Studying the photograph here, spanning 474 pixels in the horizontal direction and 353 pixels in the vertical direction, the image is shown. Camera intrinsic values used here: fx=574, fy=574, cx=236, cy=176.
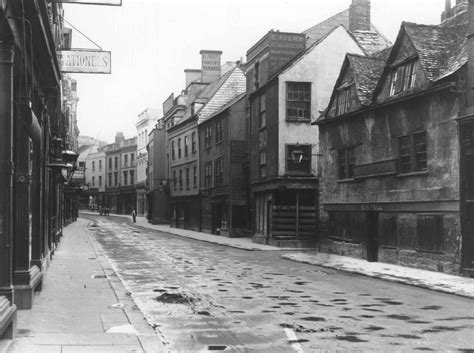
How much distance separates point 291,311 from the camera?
10.6 meters

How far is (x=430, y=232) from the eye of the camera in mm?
18438

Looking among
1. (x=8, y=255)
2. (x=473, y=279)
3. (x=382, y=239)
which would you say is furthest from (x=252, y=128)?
(x=8, y=255)

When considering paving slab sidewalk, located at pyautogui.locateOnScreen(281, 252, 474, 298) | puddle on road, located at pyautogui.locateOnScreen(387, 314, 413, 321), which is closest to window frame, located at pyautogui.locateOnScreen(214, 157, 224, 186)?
paving slab sidewalk, located at pyautogui.locateOnScreen(281, 252, 474, 298)

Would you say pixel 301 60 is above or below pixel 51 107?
above

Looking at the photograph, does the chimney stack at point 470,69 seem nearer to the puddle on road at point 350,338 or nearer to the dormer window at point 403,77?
the dormer window at point 403,77

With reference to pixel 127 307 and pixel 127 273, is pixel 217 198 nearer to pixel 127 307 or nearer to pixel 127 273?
pixel 127 273

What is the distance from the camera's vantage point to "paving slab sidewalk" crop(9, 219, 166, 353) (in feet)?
24.3

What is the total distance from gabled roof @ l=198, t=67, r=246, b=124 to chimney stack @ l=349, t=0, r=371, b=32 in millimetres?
14988

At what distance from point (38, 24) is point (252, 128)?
2582 cm

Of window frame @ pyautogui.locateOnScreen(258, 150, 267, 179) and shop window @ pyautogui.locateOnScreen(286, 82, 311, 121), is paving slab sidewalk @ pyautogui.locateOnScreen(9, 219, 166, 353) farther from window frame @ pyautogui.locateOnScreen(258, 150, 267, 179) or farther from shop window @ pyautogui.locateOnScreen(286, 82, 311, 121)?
window frame @ pyautogui.locateOnScreen(258, 150, 267, 179)

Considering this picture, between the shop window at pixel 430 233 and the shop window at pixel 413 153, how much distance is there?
1.75 meters

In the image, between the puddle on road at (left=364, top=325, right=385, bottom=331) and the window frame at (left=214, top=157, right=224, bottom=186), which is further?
the window frame at (left=214, top=157, right=224, bottom=186)

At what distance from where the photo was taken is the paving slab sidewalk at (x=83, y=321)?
7.41m

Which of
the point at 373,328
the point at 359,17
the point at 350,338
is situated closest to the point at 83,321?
the point at 350,338
